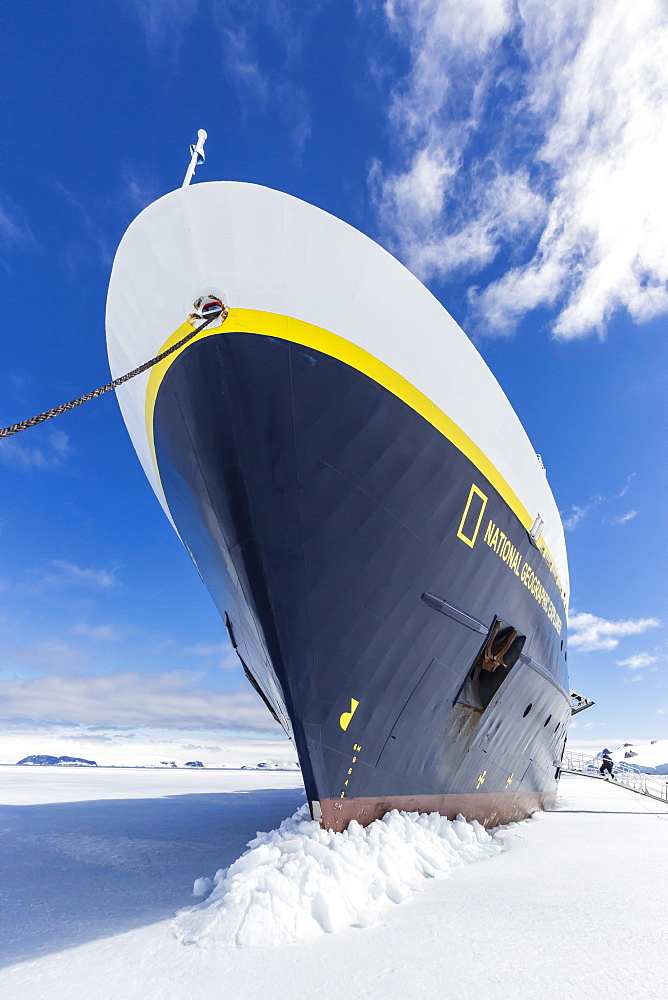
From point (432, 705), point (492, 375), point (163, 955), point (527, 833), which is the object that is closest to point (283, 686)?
point (432, 705)

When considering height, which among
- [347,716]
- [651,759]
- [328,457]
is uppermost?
[328,457]

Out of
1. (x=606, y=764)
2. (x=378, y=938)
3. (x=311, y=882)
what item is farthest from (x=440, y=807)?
(x=606, y=764)

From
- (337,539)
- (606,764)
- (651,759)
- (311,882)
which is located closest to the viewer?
(311,882)

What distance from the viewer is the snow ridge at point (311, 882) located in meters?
2.90

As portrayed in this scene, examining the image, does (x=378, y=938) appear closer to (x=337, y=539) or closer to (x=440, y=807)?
(x=337, y=539)

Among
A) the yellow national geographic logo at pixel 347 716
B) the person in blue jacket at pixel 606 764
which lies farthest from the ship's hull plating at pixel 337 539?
the person in blue jacket at pixel 606 764

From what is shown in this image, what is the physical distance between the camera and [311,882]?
10.5 ft

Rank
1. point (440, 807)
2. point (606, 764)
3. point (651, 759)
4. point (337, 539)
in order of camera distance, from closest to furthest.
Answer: point (337, 539) < point (440, 807) < point (606, 764) < point (651, 759)

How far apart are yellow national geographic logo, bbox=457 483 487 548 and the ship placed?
3 cm

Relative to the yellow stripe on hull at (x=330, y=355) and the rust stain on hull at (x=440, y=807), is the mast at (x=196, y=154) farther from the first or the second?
the rust stain on hull at (x=440, y=807)

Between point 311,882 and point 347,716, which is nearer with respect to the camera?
point 311,882

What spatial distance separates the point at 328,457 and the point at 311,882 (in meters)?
2.87

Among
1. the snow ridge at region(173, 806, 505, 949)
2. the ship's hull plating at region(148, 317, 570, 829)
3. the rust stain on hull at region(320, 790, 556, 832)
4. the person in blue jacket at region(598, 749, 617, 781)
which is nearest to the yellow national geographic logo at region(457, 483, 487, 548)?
the ship's hull plating at region(148, 317, 570, 829)

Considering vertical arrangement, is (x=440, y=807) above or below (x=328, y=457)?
below
